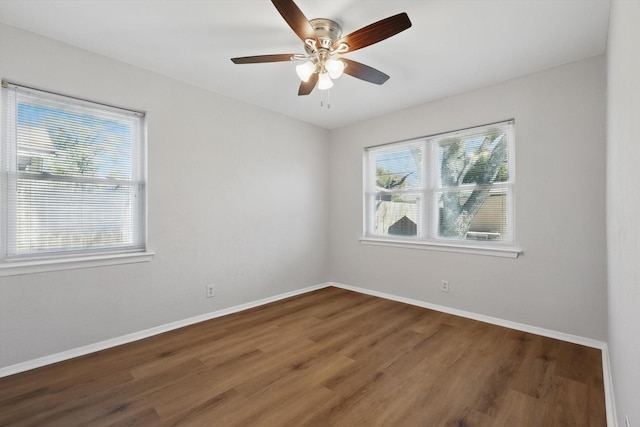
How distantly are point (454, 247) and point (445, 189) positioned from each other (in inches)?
27.8

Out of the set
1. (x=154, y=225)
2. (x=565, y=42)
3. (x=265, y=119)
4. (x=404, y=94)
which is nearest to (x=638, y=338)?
(x=565, y=42)

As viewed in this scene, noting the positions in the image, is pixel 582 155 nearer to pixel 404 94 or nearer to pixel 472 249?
pixel 472 249

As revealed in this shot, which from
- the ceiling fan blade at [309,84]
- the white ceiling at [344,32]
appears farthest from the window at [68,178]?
the ceiling fan blade at [309,84]

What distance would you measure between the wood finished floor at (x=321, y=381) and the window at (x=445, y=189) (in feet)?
3.55

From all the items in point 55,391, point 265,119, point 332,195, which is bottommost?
point 55,391

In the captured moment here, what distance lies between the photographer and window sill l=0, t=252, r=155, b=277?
2.08 meters

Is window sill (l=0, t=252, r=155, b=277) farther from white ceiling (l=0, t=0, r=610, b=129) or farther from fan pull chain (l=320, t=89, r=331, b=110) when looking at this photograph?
fan pull chain (l=320, t=89, r=331, b=110)

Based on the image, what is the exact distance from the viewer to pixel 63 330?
2.28 metres

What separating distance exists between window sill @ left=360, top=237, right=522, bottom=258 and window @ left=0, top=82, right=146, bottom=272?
9.30 ft

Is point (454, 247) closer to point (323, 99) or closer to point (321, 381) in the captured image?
point (321, 381)

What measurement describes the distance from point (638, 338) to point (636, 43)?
0.93m

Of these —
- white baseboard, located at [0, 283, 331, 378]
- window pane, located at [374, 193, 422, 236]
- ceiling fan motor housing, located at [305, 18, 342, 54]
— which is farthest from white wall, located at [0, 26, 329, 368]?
ceiling fan motor housing, located at [305, 18, 342, 54]

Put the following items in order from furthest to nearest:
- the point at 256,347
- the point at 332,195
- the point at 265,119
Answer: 1. the point at 332,195
2. the point at 265,119
3. the point at 256,347

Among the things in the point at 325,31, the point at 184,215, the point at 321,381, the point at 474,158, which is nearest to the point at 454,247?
the point at 474,158
